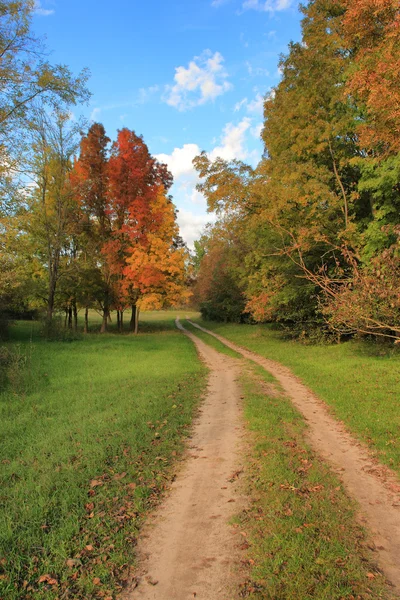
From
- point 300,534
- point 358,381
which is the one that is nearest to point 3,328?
point 358,381

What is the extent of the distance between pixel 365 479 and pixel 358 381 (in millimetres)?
6258

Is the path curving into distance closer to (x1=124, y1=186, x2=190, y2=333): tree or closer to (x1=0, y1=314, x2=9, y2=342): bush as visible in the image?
(x1=124, y1=186, x2=190, y2=333): tree

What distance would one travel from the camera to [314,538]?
3.62 m

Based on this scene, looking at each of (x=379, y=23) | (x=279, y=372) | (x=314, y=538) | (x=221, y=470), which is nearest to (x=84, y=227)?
(x=279, y=372)

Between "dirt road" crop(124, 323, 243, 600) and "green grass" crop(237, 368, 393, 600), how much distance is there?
0.74 ft

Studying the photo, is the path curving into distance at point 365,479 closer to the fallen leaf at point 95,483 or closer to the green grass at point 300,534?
the green grass at point 300,534

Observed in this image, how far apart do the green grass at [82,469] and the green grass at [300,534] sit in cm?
131

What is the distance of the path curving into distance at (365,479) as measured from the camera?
140 inches

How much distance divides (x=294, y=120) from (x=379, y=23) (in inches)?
323

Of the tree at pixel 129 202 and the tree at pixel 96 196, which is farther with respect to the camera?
the tree at pixel 96 196

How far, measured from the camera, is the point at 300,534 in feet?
12.0

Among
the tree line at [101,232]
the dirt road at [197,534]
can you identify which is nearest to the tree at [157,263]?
the tree line at [101,232]

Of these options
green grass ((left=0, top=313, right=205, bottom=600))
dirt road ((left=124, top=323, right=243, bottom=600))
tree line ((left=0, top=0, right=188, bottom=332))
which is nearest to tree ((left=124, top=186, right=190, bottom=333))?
tree line ((left=0, top=0, right=188, bottom=332))

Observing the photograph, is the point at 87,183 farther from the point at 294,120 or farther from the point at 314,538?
the point at 314,538
